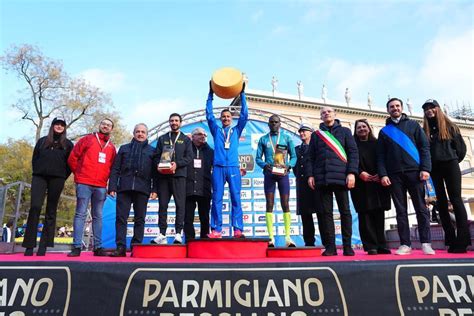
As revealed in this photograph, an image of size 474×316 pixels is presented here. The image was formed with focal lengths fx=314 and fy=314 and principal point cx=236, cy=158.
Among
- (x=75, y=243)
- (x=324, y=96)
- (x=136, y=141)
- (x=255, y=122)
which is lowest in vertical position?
(x=75, y=243)

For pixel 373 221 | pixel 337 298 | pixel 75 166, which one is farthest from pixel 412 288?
pixel 75 166

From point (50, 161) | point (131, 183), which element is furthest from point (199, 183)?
point (50, 161)

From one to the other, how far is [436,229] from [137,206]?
5213 millimetres

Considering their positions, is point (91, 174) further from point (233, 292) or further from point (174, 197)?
point (233, 292)

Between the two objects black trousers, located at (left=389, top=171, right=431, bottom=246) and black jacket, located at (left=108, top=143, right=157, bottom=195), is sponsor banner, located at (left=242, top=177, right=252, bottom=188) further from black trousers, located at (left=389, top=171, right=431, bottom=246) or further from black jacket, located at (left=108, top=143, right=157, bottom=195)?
black trousers, located at (left=389, top=171, right=431, bottom=246)

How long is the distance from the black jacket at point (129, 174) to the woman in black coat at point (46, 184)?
66 cm

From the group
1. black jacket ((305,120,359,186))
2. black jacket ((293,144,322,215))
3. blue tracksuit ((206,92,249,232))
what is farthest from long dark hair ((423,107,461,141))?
blue tracksuit ((206,92,249,232))

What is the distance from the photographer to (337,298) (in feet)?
7.84

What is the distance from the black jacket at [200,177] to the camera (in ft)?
16.3

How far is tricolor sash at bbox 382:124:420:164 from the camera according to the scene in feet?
12.8

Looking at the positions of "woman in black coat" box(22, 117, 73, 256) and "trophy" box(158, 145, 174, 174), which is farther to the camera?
"trophy" box(158, 145, 174, 174)

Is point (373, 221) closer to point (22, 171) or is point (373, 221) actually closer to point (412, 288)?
point (412, 288)

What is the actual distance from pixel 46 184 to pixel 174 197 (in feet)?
5.56

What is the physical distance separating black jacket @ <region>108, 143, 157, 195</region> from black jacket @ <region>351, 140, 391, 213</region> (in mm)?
2981
